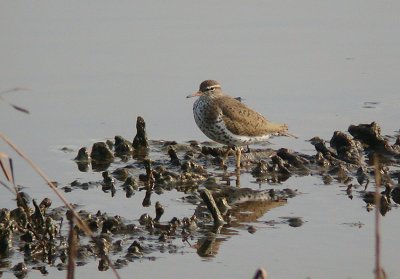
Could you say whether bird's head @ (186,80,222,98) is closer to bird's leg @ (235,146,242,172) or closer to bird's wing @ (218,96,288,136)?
bird's wing @ (218,96,288,136)

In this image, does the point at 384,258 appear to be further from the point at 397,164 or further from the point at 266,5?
the point at 266,5

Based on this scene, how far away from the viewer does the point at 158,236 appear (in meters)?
8.48

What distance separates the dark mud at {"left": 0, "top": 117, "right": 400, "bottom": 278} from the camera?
26.3 ft

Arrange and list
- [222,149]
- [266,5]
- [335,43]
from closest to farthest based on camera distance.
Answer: [222,149] < [335,43] < [266,5]

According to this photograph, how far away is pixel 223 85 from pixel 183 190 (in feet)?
11.7

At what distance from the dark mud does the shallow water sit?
0.16 meters

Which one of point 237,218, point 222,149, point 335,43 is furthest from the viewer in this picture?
point 335,43

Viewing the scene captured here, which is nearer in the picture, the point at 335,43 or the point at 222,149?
the point at 222,149

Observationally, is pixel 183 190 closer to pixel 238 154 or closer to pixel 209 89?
pixel 238 154

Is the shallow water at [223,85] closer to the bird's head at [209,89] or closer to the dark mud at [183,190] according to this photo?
the dark mud at [183,190]

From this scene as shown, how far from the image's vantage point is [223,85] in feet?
44.0

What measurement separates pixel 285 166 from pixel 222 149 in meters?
1.17

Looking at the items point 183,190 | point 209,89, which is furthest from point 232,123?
point 183,190

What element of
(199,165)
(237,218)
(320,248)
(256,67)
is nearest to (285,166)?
(199,165)
